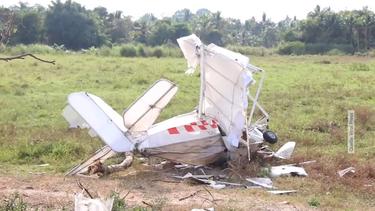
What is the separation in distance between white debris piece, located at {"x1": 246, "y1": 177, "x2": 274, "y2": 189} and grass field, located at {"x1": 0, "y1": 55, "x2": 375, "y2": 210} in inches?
7.0

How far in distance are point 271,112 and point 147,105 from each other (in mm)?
6406

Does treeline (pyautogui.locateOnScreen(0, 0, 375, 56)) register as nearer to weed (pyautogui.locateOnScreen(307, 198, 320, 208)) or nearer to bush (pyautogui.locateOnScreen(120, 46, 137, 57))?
bush (pyautogui.locateOnScreen(120, 46, 137, 57))

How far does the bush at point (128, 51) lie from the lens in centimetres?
3947

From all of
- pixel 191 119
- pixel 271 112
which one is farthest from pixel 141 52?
pixel 191 119

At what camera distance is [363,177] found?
27.7ft

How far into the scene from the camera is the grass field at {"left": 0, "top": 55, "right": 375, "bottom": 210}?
834cm

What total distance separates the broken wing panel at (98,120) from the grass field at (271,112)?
0.89 meters

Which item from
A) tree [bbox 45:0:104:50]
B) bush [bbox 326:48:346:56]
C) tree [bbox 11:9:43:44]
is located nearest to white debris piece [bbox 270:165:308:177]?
bush [bbox 326:48:346:56]

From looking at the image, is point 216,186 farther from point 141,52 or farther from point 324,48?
point 324,48

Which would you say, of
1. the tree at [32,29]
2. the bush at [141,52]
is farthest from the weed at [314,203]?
the tree at [32,29]

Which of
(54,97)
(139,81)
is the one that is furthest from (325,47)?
(54,97)

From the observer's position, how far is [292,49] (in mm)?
48812

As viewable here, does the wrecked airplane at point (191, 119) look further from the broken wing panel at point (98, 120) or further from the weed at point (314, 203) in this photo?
the weed at point (314, 203)

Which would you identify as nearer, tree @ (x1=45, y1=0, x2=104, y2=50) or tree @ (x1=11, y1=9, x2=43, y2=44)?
→ tree @ (x1=11, y1=9, x2=43, y2=44)
